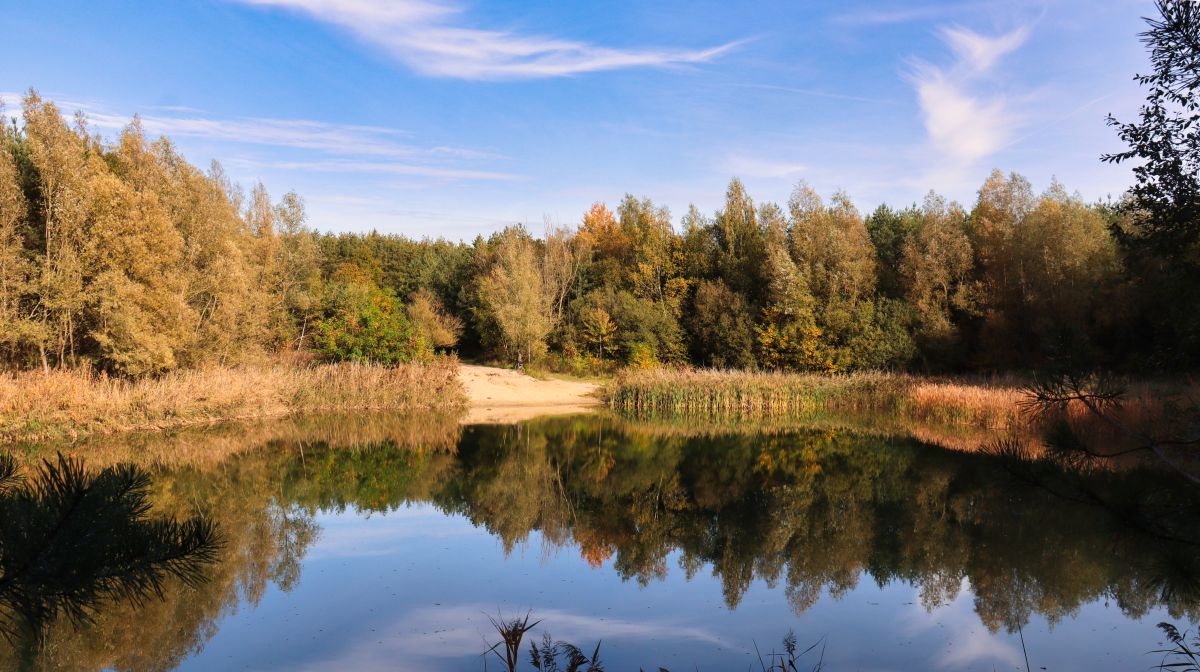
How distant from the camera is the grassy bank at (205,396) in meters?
15.7

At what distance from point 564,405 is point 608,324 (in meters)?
6.98

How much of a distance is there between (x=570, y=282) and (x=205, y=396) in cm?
2204

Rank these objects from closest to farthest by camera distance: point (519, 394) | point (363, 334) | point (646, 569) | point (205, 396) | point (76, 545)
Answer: point (76, 545)
point (646, 569)
point (205, 396)
point (363, 334)
point (519, 394)

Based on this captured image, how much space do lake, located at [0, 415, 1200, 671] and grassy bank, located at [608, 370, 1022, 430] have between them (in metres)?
10.4

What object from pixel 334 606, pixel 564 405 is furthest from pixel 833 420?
pixel 334 606

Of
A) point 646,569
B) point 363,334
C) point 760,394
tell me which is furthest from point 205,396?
point 760,394

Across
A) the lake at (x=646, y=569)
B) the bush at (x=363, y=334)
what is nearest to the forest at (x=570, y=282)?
the bush at (x=363, y=334)

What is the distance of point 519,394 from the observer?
96.3 feet

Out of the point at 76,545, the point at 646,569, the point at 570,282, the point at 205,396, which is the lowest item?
the point at 646,569

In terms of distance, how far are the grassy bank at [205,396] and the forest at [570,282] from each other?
3.94 ft

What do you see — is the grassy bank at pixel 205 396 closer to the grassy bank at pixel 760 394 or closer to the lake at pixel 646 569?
the lake at pixel 646 569

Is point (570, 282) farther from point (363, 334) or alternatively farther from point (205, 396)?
point (205, 396)

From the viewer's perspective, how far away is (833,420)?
23375 millimetres

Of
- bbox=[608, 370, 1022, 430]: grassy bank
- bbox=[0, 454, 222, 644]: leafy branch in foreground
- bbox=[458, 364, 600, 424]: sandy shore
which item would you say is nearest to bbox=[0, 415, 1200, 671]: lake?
bbox=[0, 454, 222, 644]: leafy branch in foreground
